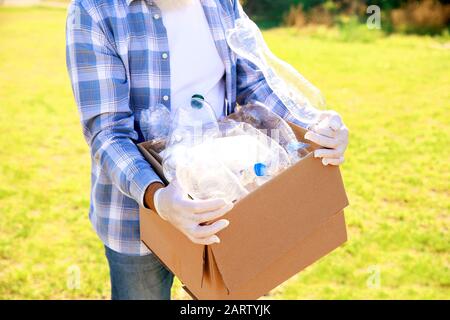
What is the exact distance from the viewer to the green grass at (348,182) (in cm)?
277

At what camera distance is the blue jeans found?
1.57 meters

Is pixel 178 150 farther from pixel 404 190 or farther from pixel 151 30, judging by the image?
pixel 404 190

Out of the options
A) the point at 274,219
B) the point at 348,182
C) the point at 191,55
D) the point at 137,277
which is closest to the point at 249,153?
the point at 274,219

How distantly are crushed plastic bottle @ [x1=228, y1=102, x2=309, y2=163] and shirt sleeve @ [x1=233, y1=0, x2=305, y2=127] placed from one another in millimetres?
49

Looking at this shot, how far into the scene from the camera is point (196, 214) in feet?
3.44

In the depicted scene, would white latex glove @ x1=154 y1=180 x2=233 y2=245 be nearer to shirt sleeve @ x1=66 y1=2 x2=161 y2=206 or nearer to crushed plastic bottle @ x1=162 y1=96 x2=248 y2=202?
crushed plastic bottle @ x1=162 y1=96 x2=248 y2=202

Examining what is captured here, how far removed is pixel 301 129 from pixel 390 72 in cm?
557

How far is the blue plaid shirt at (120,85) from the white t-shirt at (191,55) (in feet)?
0.08

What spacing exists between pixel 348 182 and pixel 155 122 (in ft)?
8.75

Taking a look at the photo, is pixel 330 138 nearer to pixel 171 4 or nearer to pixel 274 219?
pixel 274 219

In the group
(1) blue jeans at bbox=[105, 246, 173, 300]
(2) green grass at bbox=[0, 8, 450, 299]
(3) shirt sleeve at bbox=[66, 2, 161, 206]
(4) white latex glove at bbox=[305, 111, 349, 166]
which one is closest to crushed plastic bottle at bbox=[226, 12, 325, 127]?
(4) white latex glove at bbox=[305, 111, 349, 166]
